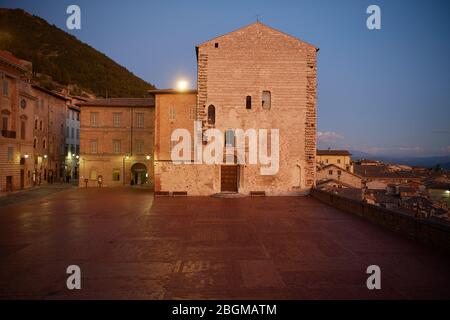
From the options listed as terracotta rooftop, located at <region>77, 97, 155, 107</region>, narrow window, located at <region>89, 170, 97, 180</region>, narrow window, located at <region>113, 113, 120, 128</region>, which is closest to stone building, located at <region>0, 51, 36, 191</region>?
terracotta rooftop, located at <region>77, 97, 155, 107</region>

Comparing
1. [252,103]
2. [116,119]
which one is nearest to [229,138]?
[252,103]

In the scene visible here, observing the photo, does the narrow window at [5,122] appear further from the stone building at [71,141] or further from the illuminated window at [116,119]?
the stone building at [71,141]

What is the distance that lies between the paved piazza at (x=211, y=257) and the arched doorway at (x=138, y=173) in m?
19.4

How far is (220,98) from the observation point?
25047mm

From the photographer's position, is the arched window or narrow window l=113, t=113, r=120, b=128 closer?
the arched window

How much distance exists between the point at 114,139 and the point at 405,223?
29509mm

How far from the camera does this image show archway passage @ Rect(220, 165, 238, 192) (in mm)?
25203

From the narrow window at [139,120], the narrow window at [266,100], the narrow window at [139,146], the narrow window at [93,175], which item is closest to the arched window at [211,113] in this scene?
the narrow window at [266,100]

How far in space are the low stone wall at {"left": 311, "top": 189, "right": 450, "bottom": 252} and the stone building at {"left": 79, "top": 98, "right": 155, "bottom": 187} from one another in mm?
23168

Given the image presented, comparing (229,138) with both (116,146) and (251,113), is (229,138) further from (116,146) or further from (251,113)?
(116,146)

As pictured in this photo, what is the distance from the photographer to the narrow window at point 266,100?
2528 centimetres

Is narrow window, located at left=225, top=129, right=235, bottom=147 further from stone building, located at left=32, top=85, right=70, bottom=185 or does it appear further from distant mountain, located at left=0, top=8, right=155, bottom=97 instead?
distant mountain, located at left=0, top=8, right=155, bottom=97

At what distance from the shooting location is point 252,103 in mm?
25062
